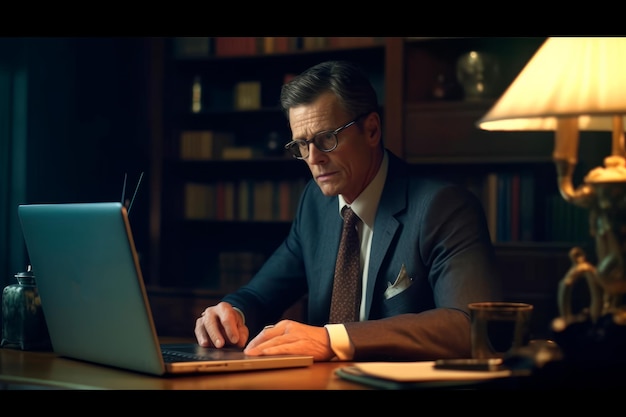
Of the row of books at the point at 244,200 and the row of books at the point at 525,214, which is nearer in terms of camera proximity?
the row of books at the point at 525,214

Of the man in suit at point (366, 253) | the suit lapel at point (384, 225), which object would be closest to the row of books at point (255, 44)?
the man in suit at point (366, 253)

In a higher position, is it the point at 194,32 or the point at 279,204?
the point at 194,32

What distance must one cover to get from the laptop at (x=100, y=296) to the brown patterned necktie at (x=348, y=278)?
51 cm

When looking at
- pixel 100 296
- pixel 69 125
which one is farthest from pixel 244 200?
pixel 100 296

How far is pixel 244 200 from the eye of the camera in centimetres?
436

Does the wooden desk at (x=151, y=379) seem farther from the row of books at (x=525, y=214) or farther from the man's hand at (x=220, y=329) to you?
the row of books at (x=525, y=214)

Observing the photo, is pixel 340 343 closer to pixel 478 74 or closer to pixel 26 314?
pixel 26 314

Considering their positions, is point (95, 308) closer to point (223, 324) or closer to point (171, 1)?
point (223, 324)

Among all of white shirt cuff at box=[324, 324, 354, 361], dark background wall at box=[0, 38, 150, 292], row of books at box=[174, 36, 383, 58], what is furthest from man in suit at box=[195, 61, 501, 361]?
dark background wall at box=[0, 38, 150, 292]

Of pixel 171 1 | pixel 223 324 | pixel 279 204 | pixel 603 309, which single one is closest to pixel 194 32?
→ pixel 171 1

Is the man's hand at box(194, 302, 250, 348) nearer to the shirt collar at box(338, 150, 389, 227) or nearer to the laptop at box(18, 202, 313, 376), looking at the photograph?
the laptop at box(18, 202, 313, 376)

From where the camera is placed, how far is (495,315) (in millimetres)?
1322

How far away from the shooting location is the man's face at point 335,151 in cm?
217

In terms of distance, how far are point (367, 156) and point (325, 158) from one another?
126mm
